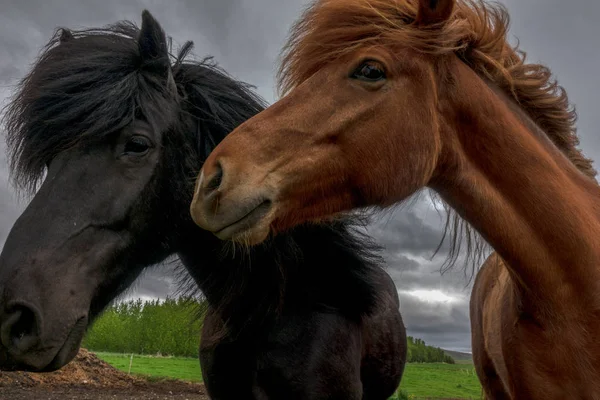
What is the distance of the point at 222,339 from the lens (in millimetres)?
3855

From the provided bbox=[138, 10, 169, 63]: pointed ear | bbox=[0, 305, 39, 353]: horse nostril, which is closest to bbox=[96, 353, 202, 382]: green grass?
bbox=[138, 10, 169, 63]: pointed ear

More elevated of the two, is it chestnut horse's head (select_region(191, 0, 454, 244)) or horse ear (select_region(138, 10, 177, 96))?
horse ear (select_region(138, 10, 177, 96))

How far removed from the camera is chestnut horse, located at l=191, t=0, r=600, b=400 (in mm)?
2824

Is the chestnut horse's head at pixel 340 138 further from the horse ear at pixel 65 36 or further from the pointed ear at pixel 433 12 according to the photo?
the horse ear at pixel 65 36

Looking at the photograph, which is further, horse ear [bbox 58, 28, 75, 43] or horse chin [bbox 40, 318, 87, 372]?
horse ear [bbox 58, 28, 75, 43]

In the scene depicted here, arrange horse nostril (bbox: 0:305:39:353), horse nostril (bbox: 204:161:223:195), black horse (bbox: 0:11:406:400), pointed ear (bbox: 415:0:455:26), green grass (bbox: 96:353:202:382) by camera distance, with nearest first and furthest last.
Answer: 1. horse nostril (bbox: 204:161:223:195)
2. horse nostril (bbox: 0:305:39:353)
3. black horse (bbox: 0:11:406:400)
4. pointed ear (bbox: 415:0:455:26)
5. green grass (bbox: 96:353:202:382)

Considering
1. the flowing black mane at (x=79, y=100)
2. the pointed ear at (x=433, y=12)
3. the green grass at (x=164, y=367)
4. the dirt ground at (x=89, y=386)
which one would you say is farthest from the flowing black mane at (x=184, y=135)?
the green grass at (x=164, y=367)

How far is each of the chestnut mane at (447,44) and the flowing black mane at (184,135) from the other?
66cm

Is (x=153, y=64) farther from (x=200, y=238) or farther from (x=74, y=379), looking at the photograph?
(x=74, y=379)

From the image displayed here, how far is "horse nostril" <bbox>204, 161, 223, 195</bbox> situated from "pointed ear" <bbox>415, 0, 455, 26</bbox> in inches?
52.1

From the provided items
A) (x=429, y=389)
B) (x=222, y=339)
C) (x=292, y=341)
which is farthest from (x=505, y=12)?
(x=429, y=389)

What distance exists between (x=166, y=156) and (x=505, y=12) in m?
2.11

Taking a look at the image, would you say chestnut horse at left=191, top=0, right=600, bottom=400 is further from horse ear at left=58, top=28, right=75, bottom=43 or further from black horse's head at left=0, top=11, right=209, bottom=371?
horse ear at left=58, top=28, right=75, bottom=43

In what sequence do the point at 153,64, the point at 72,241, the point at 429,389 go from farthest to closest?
the point at 429,389
the point at 153,64
the point at 72,241
